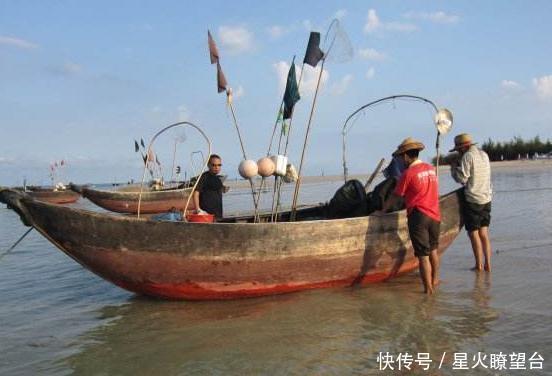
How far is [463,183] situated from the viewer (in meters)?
6.09

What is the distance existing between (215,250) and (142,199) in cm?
1397

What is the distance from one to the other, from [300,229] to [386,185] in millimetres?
1575

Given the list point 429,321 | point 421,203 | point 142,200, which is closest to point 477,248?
point 421,203

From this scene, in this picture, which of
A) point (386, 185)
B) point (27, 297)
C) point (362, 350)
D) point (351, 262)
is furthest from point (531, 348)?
point (27, 297)

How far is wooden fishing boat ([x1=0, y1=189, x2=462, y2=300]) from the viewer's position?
15.7 ft

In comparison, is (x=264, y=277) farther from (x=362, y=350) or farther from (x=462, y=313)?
(x=462, y=313)

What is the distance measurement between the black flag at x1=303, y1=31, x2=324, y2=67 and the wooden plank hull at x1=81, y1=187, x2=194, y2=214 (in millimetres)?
12021

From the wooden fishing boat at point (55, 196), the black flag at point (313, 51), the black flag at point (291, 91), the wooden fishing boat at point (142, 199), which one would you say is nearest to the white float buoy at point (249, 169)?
the black flag at point (291, 91)

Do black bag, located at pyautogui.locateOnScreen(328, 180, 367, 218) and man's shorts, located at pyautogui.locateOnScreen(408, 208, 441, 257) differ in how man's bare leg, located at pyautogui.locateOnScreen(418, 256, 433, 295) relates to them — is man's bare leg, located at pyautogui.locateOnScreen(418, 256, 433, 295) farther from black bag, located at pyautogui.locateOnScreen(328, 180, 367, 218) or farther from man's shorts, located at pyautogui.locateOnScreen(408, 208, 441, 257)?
black bag, located at pyautogui.locateOnScreen(328, 180, 367, 218)

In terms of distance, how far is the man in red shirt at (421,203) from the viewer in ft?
16.8

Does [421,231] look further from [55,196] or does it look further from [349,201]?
[55,196]

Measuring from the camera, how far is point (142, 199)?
18.1 metres

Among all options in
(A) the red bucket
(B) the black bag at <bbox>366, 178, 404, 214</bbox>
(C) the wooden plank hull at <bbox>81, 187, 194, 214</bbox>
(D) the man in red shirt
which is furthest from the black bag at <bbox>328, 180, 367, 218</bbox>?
(C) the wooden plank hull at <bbox>81, 187, 194, 214</bbox>

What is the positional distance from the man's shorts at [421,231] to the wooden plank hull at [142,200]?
519 inches
